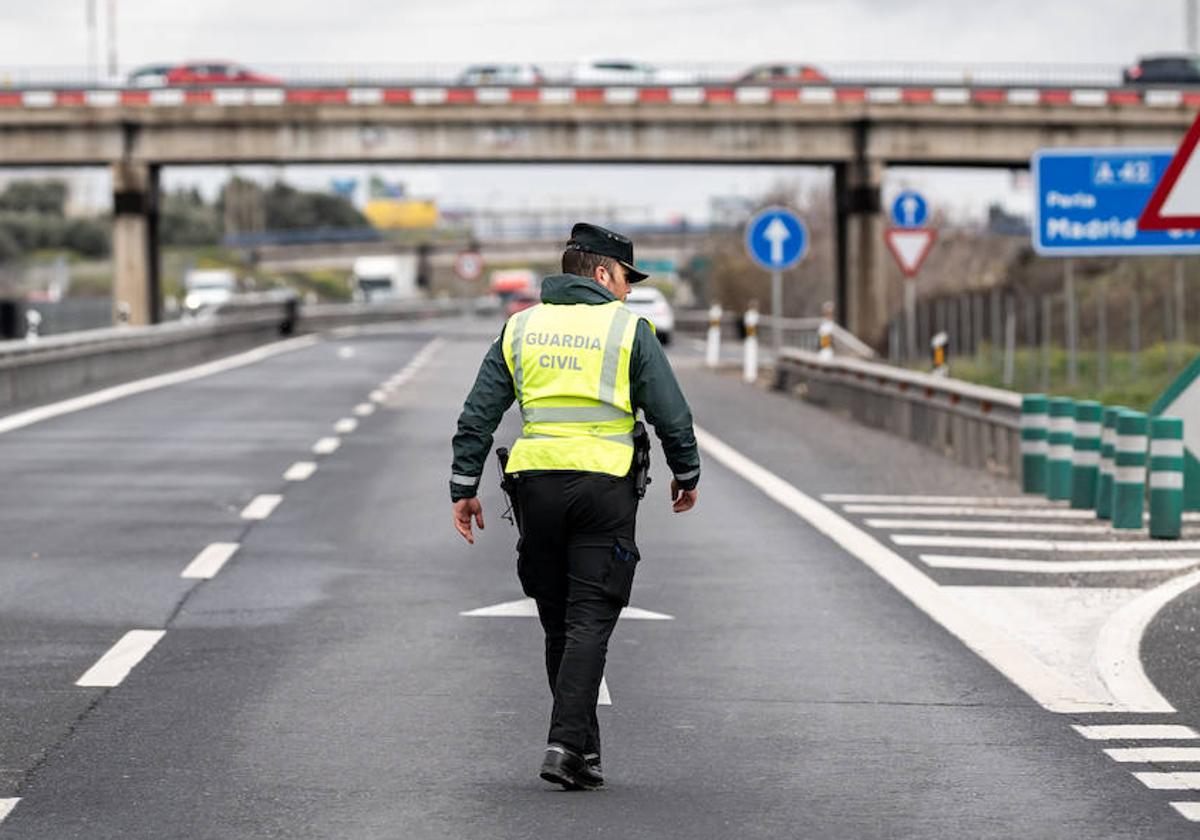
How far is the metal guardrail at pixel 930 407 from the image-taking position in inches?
837

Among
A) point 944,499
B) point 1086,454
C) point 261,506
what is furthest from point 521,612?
point 944,499

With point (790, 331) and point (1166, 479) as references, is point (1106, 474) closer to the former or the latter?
point (1166, 479)

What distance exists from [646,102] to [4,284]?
5010cm

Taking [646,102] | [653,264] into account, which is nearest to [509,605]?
[646,102]

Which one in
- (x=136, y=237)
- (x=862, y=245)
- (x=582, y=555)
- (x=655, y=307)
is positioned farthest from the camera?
(x=136, y=237)

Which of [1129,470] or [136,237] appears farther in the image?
[136,237]

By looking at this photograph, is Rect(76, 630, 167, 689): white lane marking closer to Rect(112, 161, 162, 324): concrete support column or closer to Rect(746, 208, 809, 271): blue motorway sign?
Rect(746, 208, 809, 271): blue motorway sign

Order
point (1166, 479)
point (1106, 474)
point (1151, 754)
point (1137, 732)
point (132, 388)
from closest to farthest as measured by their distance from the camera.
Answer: point (1151, 754) < point (1137, 732) < point (1166, 479) < point (1106, 474) < point (132, 388)

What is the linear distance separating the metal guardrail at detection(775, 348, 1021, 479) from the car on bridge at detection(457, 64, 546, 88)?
36.5 metres

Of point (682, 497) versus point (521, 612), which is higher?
point (682, 497)

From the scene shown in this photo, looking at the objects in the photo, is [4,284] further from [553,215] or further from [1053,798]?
[1053,798]

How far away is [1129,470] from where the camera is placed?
619 inches

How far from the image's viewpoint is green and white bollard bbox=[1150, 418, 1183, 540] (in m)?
15.2

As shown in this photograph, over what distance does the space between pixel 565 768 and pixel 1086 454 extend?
10762mm
